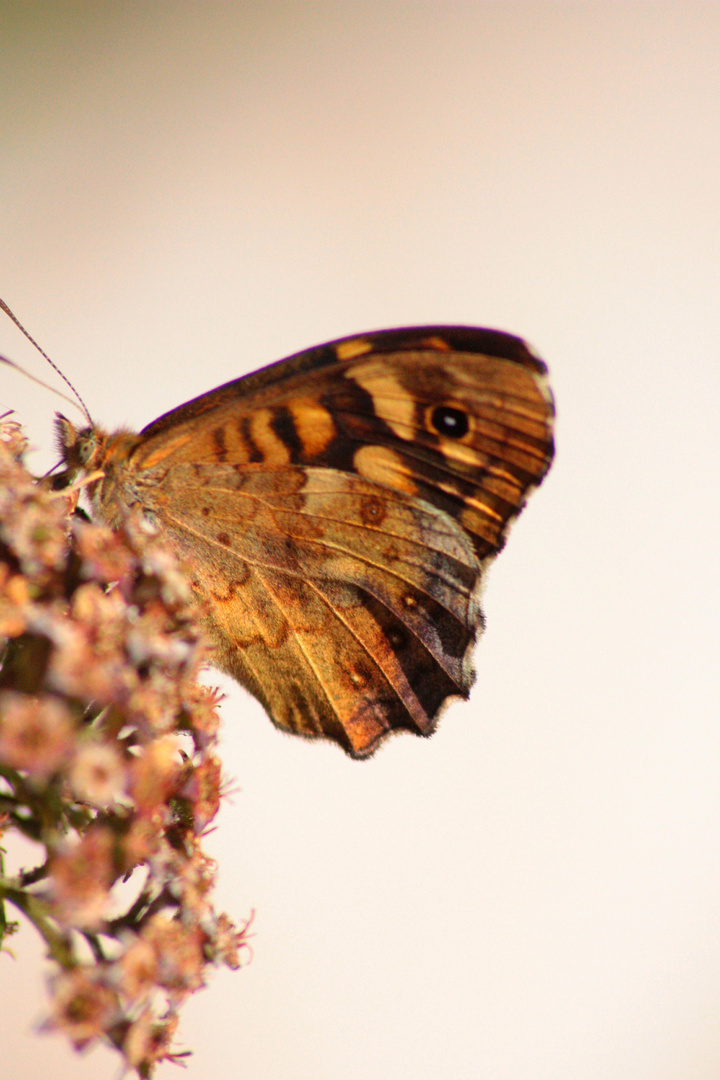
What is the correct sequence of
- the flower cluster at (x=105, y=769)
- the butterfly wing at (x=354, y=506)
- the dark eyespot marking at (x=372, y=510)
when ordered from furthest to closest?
the dark eyespot marking at (x=372, y=510) → the butterfly wing at (x=354, y=506) → the flower cluster at (x=105, y=769)

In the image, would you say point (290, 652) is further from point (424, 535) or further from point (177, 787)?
point (177, 787)

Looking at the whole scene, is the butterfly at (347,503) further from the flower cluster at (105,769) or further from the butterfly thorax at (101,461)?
the flower cluster at (105,769)

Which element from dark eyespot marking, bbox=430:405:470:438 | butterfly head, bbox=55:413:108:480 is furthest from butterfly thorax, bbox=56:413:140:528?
dark eyespot marking, bbox=430:405:470:438

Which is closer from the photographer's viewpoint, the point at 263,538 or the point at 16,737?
the point at 16,737

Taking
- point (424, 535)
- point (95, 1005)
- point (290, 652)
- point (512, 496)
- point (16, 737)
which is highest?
point (512, 496)

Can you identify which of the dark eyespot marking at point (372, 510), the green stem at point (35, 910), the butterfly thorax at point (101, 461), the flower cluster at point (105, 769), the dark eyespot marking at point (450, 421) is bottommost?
the green stem at point (35, 910)

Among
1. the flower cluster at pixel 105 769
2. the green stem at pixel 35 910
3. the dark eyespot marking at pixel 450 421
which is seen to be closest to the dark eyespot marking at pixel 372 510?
the dark eyespot marking at pixel 450 421

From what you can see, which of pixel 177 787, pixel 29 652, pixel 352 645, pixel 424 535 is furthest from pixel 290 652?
pixel 29 652

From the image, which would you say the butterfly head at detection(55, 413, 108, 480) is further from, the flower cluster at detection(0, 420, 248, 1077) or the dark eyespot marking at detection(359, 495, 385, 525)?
the dark eyespot marking at detection(359, 495, 385, 525)
